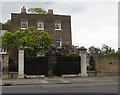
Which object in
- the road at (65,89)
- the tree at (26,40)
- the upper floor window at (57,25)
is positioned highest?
the upper floor window at (57,25)

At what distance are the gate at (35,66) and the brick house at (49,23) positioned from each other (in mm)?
10971

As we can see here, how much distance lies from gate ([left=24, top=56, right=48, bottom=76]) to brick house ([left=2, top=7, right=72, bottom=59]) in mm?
10971

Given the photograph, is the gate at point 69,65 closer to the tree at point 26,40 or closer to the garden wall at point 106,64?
the garden wall at point 106,64

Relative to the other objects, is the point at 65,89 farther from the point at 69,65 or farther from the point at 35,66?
the point at 69,65

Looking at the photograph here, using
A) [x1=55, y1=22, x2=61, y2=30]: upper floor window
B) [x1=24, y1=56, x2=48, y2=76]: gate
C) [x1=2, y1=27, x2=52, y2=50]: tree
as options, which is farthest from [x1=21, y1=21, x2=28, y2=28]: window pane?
[x1=24, y1=56, x2=48, y2=76]: gate

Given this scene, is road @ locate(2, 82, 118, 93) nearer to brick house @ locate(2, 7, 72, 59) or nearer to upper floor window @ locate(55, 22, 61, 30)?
brick house @ locate(2, 7, 72, 59)

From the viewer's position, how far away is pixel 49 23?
33906 mm

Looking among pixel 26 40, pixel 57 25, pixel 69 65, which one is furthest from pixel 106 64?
pixel 57 25

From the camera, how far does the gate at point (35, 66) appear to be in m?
22.1

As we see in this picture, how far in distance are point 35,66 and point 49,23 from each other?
13138 millimetres

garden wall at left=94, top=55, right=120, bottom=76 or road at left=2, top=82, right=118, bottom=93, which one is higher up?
garden wall at left=94, top=55, right=120, bottom=76

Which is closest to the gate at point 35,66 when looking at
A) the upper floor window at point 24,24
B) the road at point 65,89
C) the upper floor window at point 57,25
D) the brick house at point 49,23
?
the road at point 65,89

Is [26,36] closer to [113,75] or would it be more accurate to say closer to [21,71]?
[21,71]

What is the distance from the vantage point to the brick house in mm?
33125
